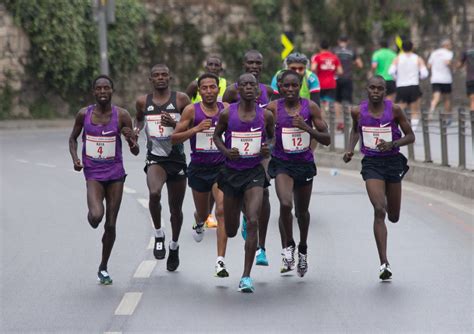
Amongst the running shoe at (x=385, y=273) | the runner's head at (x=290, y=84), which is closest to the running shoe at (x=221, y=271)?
the running shoe at (x=385, y=273)

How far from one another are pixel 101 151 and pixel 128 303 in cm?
162

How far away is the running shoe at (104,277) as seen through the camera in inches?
472

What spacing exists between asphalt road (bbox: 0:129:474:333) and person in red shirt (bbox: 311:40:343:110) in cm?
997

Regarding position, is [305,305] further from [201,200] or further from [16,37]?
[16,37]

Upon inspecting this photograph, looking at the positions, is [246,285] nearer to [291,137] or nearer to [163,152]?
[291,137]

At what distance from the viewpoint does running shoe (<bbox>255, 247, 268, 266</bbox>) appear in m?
12.7

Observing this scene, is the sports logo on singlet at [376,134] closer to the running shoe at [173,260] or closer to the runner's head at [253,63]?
the runner's head at [253,63]

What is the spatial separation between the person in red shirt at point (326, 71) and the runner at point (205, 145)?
16.2 meters

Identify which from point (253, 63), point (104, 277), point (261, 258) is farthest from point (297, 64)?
point (104, 277)

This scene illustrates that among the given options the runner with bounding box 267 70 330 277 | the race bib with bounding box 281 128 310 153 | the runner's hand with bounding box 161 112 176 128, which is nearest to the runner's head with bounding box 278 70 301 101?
the runner with bounding box 267 70 330 277

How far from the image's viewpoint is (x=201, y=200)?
12742mm

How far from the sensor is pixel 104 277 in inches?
473

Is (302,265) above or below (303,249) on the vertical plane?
below

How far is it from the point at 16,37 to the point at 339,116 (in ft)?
30.3
